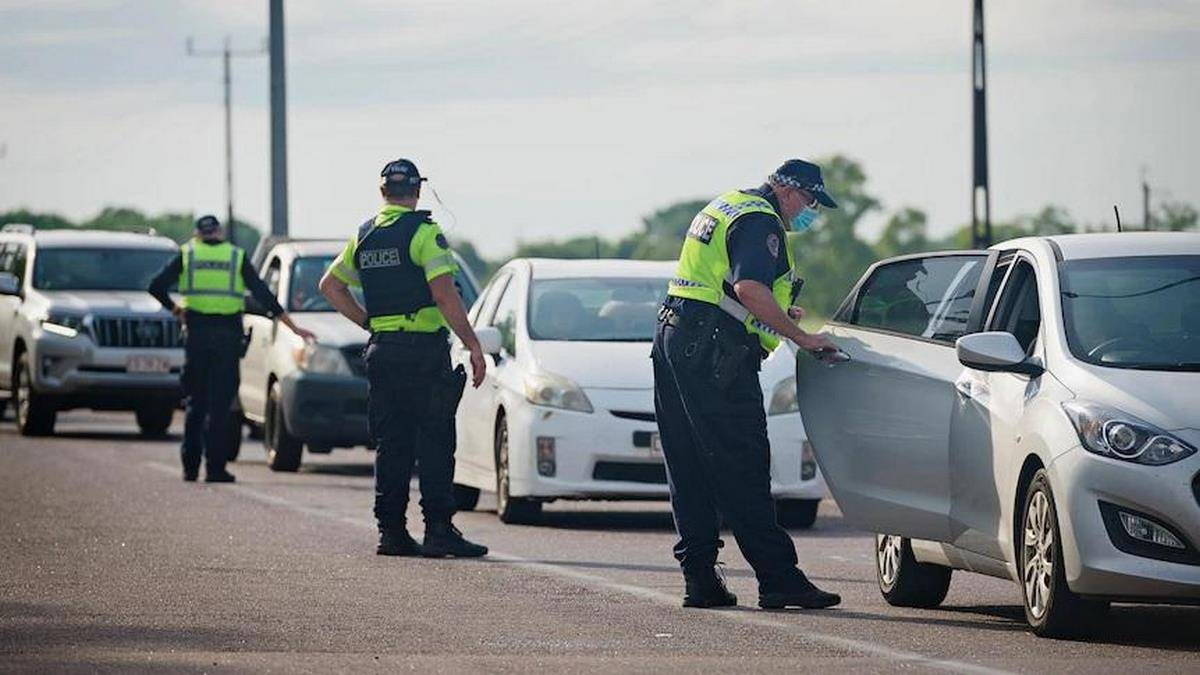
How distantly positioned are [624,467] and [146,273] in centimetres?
1421

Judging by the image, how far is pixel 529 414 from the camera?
17172 mm

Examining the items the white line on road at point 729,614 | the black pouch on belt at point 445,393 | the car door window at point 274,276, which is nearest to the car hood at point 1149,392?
the white line on road at point 729,614

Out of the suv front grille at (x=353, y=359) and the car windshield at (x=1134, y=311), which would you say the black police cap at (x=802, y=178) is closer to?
the car windshield at (x=1134, y=311)

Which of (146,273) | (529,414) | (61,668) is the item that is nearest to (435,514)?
(529,414)

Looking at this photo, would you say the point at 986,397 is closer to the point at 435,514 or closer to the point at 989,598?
the point at 989,598

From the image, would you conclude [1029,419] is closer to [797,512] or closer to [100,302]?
[797,512]

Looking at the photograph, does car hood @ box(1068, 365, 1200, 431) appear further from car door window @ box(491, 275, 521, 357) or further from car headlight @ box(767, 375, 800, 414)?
car door window @ box(491, 275, 521, 357)

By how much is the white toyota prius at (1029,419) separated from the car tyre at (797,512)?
483 centimetres

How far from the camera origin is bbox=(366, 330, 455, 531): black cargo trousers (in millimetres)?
15047

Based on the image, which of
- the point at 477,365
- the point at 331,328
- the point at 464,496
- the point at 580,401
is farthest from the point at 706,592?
the point at 331,328

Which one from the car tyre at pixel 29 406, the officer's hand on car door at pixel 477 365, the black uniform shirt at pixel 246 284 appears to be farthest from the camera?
the car tyre at pixel 29 406

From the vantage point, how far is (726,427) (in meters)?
12.0

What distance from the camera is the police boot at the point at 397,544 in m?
15.0

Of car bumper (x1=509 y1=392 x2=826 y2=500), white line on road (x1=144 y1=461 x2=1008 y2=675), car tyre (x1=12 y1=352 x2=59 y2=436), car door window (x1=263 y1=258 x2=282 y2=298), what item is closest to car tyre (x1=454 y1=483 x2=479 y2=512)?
white line on road (x1=144 y1=461 x2=1008 y2=675)
